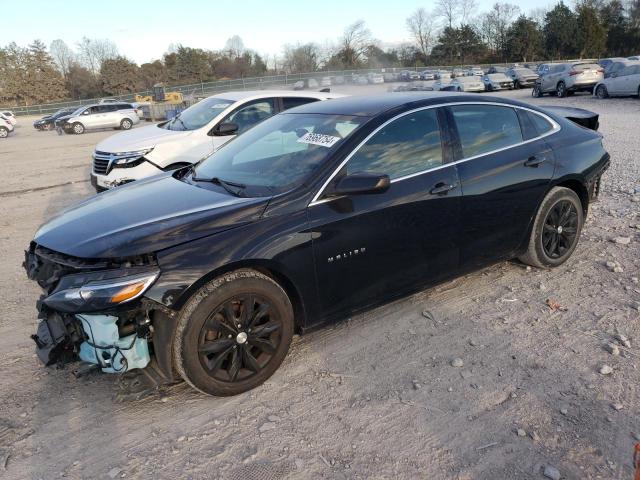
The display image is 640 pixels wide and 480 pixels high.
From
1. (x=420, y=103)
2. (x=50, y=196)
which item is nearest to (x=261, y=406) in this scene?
(x=420, y=103)

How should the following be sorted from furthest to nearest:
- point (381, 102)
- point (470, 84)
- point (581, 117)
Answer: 1. point (470, 84)
2. point (581, 117)
3. point (381, 102)

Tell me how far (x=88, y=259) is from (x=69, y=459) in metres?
1.08

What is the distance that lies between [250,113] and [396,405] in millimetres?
6102

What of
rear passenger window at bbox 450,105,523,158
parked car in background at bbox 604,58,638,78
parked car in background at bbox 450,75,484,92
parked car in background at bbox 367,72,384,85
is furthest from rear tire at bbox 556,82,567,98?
parked car in background at bbox 367,72,384,85

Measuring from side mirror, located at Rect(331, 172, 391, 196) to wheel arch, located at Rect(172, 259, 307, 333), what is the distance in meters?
0.64

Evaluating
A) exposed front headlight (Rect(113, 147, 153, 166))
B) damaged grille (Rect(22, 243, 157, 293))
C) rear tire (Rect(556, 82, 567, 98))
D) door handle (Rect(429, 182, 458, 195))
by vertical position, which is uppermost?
exposed front headlight (Rect(113, 147, 153, 166))

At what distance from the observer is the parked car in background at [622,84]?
20.8 metres

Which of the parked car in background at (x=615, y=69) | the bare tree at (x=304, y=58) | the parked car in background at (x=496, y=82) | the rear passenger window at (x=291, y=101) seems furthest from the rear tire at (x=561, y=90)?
the bare tree at (x=304, y=58)

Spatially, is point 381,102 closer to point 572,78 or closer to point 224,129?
point 224,129

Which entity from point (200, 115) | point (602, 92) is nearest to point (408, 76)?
point (602, 92)

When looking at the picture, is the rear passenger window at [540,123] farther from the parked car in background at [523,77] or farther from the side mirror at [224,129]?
the parked car in background at [523,77]

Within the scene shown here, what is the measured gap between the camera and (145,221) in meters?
3.21

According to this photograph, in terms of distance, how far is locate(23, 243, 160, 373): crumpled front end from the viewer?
9.32 ft

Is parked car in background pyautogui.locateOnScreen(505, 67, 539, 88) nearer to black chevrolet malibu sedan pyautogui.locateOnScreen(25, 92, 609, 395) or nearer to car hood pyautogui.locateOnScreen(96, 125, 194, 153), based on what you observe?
car hood pyautogui.locateOnScreen(96, 125, 194, 153)
